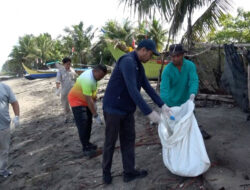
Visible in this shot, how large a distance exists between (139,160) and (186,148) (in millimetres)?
1098

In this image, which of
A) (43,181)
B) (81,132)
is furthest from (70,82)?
(43,181)

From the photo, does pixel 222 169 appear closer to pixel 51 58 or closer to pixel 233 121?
pixel 233 121

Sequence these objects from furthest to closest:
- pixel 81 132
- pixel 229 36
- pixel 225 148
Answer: pixel 229 36
pixel 81 132
pixel 225 148

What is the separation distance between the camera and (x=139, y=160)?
3.60 meters

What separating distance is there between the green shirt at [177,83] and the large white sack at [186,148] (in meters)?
0.60

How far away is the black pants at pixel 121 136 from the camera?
2698 mm

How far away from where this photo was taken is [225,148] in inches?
138

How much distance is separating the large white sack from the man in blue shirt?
0.86 feet

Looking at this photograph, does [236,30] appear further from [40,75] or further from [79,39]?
[40,75]

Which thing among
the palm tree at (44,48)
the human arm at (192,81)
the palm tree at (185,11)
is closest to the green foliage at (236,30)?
the palm tree at (185,11)

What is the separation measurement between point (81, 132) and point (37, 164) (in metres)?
1.06

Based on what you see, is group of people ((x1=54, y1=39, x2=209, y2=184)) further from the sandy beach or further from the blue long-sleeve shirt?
the sandy beach

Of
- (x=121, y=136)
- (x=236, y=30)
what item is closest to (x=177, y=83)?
(x=121, y=136)

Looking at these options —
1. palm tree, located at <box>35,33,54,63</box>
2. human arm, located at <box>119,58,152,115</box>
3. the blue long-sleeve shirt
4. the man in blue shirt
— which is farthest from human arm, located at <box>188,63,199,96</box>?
palm tree, located at <box>35,33,54,63</box>
